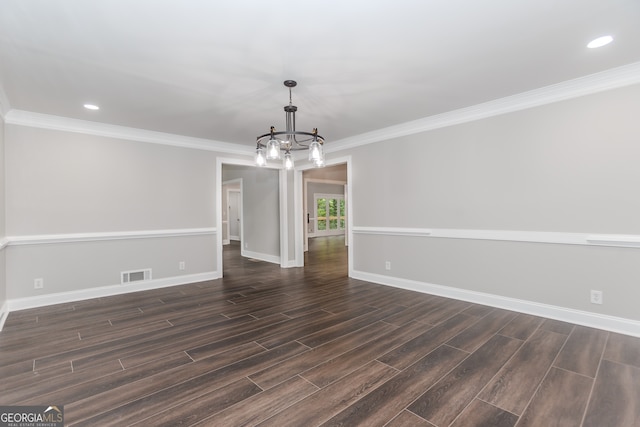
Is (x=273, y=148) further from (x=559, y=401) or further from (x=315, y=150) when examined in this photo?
(x=559, y=401)

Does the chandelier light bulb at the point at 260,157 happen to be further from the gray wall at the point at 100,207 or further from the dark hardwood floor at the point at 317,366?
the gray wall at the point at 100,207

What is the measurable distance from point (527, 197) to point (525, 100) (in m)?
1.08

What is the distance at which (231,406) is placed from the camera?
1.90 metres

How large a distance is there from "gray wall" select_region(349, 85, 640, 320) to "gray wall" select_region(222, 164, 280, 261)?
2.93 meters

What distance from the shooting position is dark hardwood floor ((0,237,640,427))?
185 centimetres

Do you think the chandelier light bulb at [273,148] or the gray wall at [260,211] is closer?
the chandelier light bulb at [273,148]

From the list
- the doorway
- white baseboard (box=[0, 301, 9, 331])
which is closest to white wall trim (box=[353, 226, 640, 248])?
white baseboard (box=[0, 301, 9, 331])

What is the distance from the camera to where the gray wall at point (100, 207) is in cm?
383

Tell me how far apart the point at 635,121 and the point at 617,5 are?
1.43 m

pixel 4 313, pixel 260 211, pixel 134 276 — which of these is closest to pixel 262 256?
pixel 260 211

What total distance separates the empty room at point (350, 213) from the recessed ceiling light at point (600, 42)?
2.6 inches

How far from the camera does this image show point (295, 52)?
2463mm

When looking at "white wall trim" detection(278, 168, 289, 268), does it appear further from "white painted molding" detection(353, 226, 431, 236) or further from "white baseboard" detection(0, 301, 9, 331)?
"white baseboard" detection(0, 301, 9, 331)

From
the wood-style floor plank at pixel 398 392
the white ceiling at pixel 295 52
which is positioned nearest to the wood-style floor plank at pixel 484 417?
the wood-style floor plank at pixel 398 392
